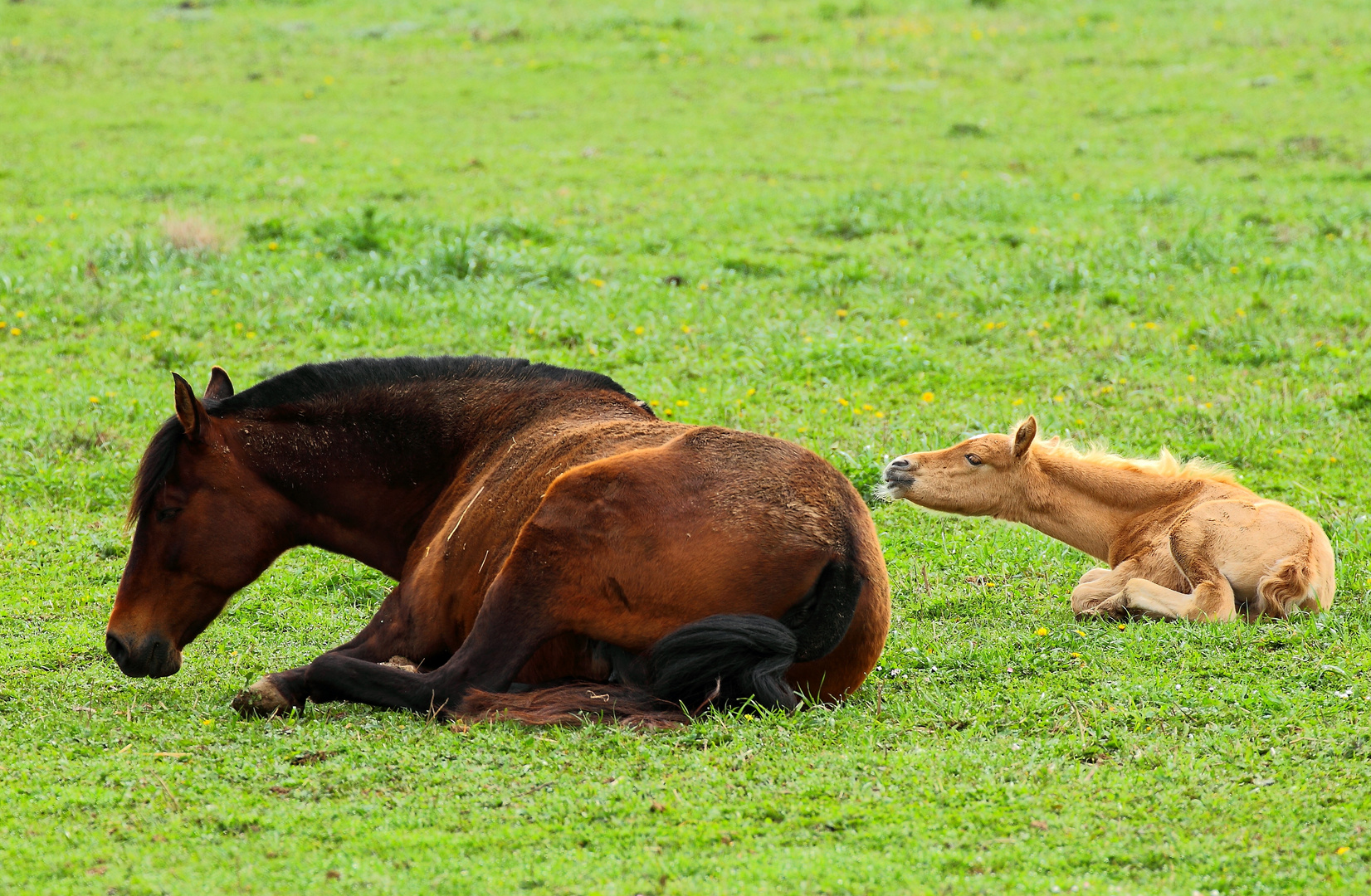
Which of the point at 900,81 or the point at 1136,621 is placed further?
the point at 900,81

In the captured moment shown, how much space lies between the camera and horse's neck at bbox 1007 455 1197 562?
23.5 feet

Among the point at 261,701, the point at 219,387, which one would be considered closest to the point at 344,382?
the point at 219,387

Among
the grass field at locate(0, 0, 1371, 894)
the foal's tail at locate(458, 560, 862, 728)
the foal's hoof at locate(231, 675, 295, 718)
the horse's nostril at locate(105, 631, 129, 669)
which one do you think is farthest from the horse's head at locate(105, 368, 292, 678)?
the foal's tail at locate(458, 560, 862, 728)

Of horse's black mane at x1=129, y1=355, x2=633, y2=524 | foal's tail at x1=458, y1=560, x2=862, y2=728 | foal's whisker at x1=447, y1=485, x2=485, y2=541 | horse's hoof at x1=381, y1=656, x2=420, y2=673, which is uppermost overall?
horse's black mane at x1=129, y1=355, x2=633, y2=524

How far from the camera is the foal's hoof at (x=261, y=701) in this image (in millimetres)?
5074

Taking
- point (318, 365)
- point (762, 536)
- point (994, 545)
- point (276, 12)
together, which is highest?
point (276, 12)

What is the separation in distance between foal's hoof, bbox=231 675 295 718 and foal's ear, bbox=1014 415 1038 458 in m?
4.05

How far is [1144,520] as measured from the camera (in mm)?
7074

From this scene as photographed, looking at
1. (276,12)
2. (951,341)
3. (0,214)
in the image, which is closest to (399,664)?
(951,341)

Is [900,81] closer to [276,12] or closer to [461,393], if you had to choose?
[276,12]

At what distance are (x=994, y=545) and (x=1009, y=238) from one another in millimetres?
6397

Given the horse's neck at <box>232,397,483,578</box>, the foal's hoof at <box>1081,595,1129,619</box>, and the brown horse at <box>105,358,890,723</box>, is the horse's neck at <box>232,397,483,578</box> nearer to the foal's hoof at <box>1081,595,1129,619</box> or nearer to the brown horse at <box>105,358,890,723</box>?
the brown horse at <box>105,358,890,723</box>

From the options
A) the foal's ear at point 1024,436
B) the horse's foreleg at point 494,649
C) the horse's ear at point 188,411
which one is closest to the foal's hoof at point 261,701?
the horse's foreleg at point 494,649

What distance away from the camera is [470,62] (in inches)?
881
